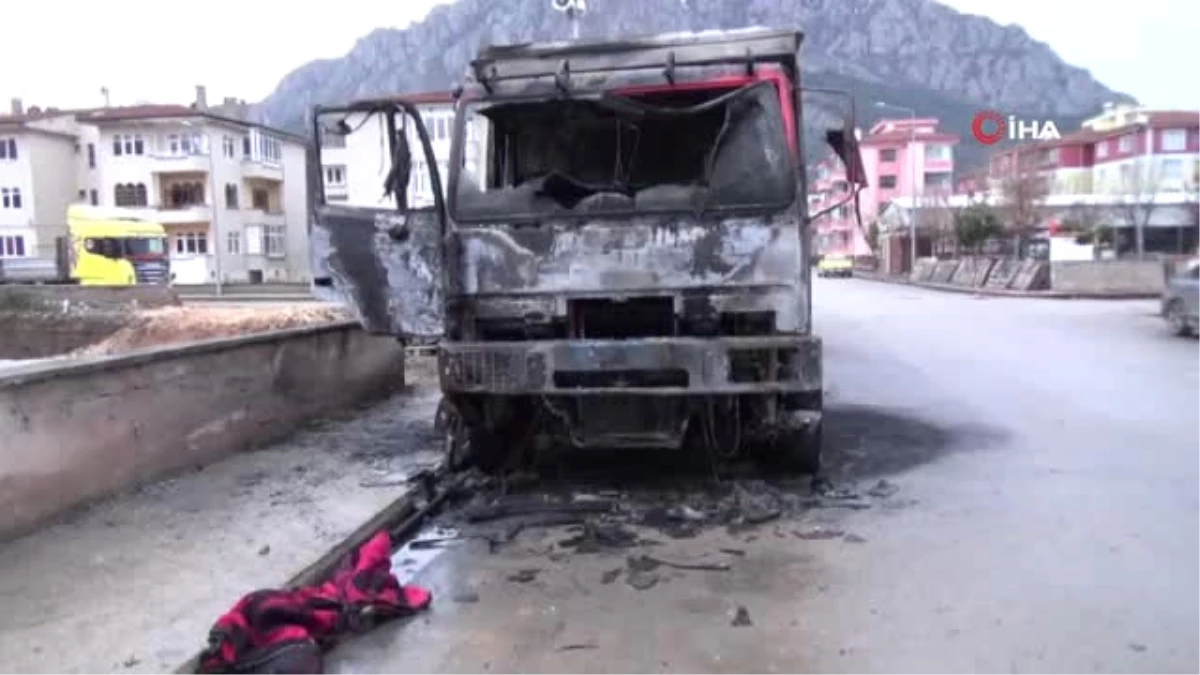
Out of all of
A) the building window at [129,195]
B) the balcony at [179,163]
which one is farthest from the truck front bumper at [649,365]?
the building window at [129,195]

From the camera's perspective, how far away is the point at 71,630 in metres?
4.78

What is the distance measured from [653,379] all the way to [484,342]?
46.0 inches

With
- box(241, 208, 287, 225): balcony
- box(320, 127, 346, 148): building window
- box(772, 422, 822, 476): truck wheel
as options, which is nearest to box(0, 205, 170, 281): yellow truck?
box(241, 208, 287, 225): balcony

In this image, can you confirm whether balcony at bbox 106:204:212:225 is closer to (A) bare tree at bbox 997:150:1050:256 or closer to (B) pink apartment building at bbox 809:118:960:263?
(A) bare tree at bbox 997:150:1050:256

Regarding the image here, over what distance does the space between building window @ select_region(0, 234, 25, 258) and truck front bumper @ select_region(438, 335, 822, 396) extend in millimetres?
69363

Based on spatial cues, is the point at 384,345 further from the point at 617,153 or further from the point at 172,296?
the point at 172,296

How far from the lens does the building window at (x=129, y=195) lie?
66750 mm

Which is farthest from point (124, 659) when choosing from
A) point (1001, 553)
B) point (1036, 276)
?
point (1036, 276)

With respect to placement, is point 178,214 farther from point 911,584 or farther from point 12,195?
point 911,584

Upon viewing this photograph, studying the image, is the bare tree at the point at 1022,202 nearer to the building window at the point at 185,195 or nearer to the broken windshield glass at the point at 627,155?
the building window at the point at 185,195

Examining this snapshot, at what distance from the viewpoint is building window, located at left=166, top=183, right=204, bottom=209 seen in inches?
2628

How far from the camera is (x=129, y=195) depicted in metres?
67.1

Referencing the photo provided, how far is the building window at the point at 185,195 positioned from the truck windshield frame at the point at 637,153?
2494 inches

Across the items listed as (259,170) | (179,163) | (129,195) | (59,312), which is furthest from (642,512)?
(129,195)
